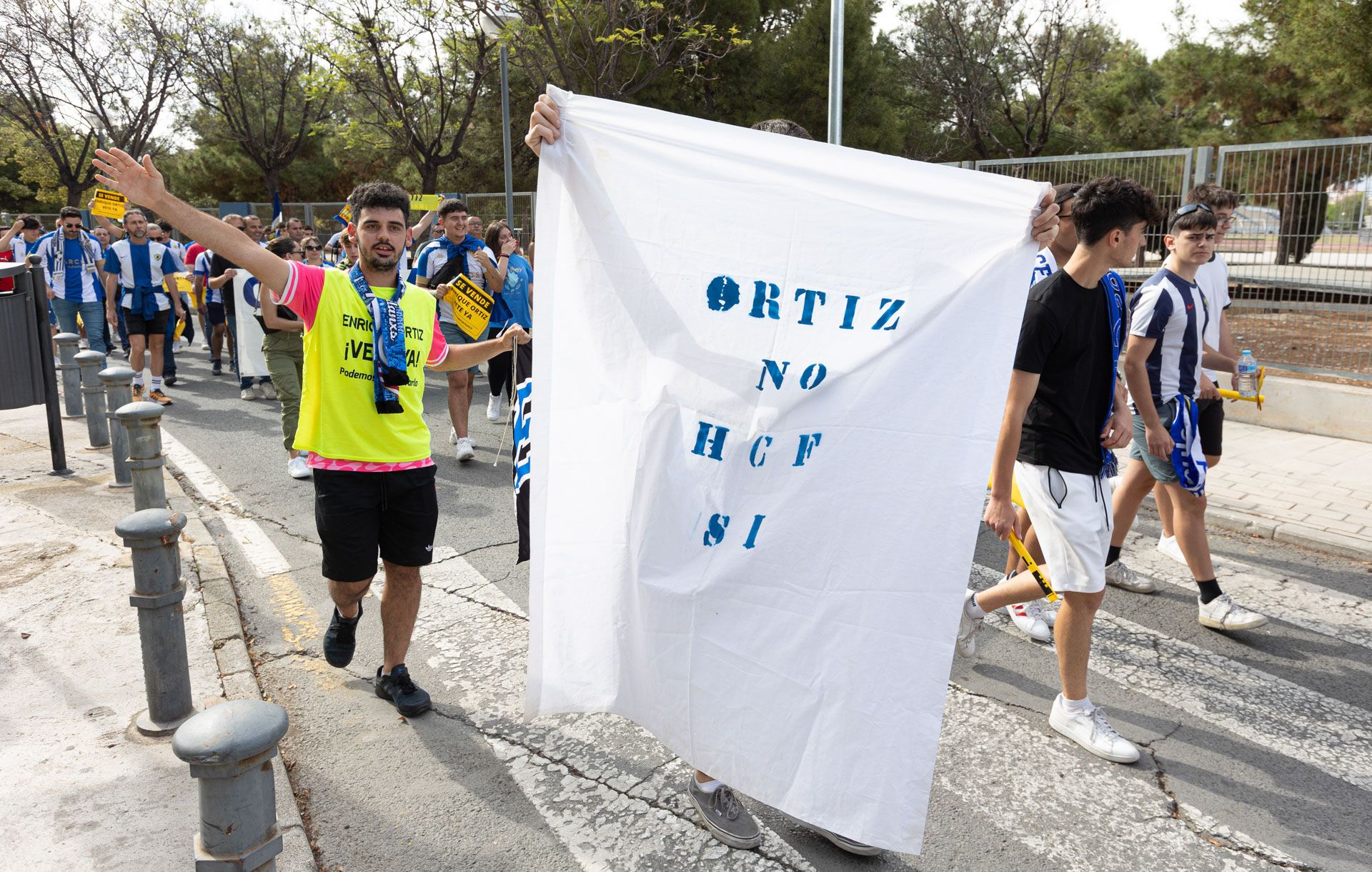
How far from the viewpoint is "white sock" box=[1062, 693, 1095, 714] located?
367 cm

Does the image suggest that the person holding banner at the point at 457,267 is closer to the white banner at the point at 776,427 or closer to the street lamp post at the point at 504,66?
the white banner at the point at 776,427

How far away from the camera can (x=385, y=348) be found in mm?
3686

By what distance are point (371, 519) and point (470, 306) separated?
5.75ft

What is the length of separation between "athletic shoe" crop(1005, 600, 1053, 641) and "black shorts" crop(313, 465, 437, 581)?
2.72 meters

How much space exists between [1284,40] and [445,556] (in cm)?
1474

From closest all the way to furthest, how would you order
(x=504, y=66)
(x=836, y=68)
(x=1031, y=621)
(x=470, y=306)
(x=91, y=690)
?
1. (x=91, y=690)
2. (x=1031, y=621)
3. (x=470, y=306)
4. (x=836, y=68)
5. (x=504, y=66)

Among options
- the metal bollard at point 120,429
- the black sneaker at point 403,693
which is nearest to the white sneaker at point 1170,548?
the black sneaker at point 403,693

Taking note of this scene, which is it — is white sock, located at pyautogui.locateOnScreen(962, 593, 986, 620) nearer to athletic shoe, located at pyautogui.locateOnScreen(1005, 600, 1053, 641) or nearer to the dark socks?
athletic shoe, located at pyautogui.locateOnScreen(1005, 600, 1053, 641)

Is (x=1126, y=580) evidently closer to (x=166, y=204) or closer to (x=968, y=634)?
(x=968, y=634)

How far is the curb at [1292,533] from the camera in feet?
19.8

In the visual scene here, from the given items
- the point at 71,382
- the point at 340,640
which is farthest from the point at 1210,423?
the point at 71,382

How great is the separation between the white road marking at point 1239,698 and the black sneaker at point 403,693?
9.05ft

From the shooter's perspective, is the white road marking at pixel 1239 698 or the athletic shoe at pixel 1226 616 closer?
the white road marking at pixel 1239 698

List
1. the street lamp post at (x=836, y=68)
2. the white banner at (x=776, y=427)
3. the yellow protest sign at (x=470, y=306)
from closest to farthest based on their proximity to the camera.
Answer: the white banner at (x=776, y=427)
the yellow protest sign at (x=470, y=306)
the street lamp post at (x=836, y=68)
